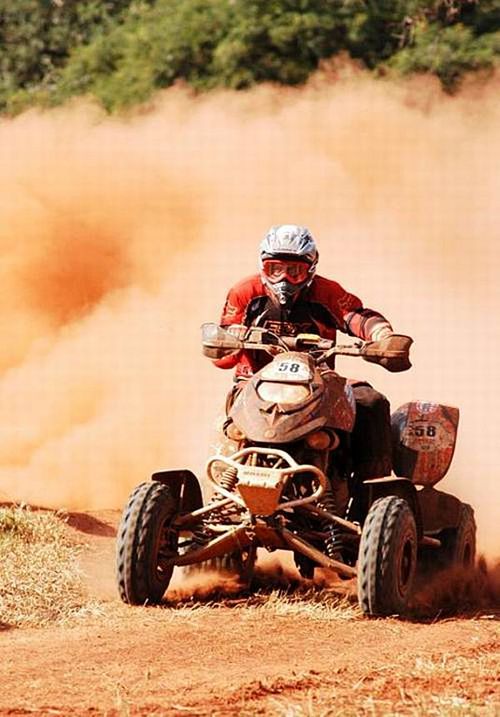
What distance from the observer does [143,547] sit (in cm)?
947

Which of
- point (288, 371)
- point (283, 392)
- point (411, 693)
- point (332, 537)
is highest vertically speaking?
point (288, 371)

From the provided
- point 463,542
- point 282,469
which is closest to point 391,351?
point 282,469

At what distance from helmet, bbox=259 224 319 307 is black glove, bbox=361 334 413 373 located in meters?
0.69

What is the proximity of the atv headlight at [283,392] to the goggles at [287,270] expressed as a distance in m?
0.78

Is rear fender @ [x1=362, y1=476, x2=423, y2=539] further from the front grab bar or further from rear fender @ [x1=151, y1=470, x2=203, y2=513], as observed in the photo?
rear fender @ [x1=151, y1=470, x2=203, y2=513]

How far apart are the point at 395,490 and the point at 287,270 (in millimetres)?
1485

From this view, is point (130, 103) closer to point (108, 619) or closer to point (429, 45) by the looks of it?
point (429, 45)

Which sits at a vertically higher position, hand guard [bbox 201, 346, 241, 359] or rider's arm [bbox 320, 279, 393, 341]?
rider's arm [bbox 320, 279, 393, 341]

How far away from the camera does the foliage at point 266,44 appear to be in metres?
26.6

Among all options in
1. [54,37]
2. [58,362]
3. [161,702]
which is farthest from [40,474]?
[54,37]

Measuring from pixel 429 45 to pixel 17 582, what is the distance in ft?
60.3

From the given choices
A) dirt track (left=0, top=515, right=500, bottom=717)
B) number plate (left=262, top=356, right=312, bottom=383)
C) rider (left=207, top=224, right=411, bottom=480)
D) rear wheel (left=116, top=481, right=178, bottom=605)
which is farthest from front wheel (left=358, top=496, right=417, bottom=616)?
rear wheel (left=116, top=481, right=178, bottom=605)

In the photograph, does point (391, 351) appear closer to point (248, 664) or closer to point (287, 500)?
point (287, 500)

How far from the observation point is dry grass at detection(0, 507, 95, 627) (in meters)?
9.33
